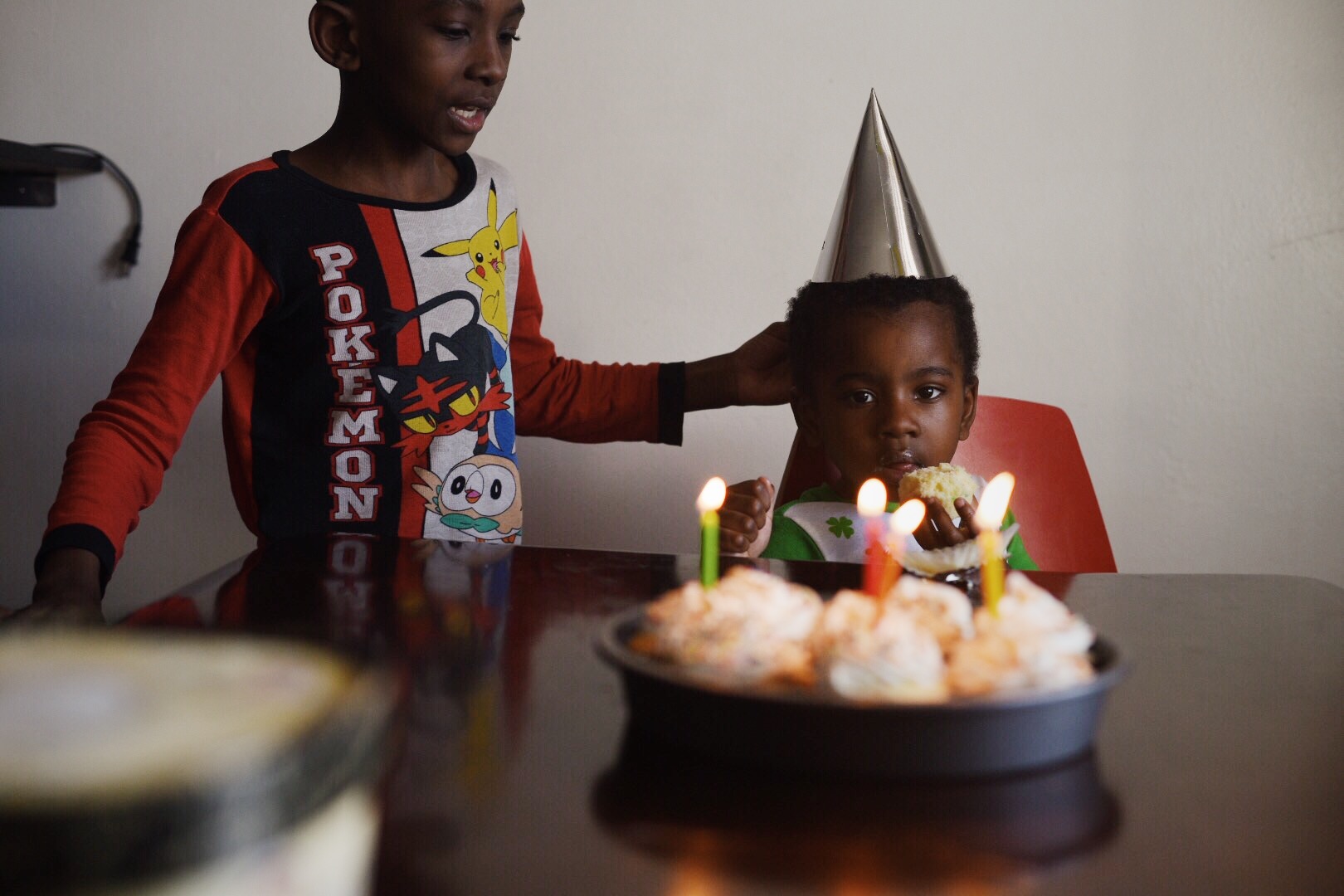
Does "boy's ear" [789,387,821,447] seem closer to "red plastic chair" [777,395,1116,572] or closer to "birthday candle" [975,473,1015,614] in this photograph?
"red plastic chair" [777,395,1116,572]

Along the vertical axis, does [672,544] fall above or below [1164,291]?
below

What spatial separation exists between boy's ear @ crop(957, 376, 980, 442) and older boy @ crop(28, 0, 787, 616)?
8.4 inches

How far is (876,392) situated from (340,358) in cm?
58

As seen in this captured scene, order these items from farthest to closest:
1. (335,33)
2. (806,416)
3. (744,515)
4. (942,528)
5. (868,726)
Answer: (806,416)
(335,33)
(744,515)
(942,528)
(868,726)

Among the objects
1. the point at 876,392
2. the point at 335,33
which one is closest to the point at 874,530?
the point at 876,392

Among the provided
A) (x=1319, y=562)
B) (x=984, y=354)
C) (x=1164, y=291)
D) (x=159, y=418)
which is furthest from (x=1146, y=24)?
(x=159, y=418)

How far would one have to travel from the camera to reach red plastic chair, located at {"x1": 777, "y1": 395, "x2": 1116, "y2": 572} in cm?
135

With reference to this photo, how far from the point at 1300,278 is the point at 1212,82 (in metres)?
0.30

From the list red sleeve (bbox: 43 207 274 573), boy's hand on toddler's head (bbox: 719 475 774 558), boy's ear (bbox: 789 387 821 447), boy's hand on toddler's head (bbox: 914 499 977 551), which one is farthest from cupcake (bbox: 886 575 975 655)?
boy's ear (bbox: 789 387 821 447)

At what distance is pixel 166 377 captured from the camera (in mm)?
1094

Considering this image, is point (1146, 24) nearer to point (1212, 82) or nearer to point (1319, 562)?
point (1212, 82)

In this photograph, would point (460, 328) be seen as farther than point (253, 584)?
Yes

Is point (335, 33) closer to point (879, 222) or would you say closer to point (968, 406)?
point (879, 222)

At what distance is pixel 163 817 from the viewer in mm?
188
